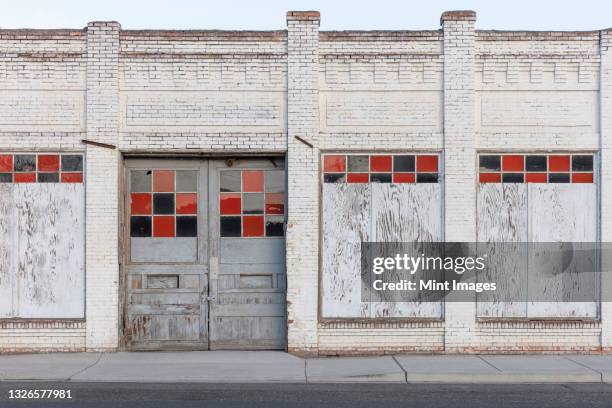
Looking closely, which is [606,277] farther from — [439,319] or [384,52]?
[384,52]

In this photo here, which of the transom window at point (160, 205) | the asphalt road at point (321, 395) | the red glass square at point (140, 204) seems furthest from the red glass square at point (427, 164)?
the red glass square at point (140, 204)

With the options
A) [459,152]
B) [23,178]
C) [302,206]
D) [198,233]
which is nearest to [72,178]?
[23,178]

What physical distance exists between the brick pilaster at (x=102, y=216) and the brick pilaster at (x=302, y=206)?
2.80m

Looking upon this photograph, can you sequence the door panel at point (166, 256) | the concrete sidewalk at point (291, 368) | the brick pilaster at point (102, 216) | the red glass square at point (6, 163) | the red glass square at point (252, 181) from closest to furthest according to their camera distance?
the concrete sidewalk at point (291, 368), the brick pilaster at point (102, 216), the red glass square at point (6, 163), the door panel at point (166, 256), the red glass square at point (252, 181)

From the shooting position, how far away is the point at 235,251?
13.8 m

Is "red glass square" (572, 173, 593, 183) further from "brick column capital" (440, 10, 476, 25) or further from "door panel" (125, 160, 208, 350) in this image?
"door panel" (125, 160, 208, 350)

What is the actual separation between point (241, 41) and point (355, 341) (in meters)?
5.18

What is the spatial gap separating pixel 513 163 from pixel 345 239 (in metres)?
3.00

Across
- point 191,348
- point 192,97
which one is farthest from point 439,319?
point 192,97

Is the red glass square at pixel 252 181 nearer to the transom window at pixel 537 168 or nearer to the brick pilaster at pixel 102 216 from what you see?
the brick pilaster at pixel 102 216

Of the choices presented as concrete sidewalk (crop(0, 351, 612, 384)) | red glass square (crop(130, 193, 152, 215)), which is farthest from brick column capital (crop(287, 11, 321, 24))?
concrete sidewalk (crop(0, 351, 612, 384))

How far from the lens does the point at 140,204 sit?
13820 mm

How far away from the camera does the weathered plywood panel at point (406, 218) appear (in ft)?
44.7

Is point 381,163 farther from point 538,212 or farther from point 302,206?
point 538,212
